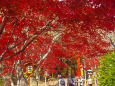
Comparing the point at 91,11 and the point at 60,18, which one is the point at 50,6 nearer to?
the point at 60,18

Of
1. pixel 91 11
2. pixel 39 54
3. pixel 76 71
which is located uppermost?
pixel 91 11

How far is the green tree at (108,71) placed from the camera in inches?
452

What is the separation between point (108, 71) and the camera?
38.8 ft

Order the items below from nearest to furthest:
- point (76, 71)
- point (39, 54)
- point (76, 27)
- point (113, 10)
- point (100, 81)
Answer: point (113, 10), point (76, 27), point (100, 81), point (39, 54), point (76, 71)

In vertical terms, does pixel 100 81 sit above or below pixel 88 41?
below

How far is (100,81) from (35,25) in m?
7.35

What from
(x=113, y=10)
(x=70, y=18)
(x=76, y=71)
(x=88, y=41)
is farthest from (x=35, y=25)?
(x=76, y=71)

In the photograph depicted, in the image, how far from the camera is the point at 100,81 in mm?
12805

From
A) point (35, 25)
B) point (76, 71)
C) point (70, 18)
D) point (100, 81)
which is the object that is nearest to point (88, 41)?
point (100, 81)

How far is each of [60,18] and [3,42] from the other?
3.14m

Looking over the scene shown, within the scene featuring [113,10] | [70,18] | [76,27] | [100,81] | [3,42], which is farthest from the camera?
[100,81]

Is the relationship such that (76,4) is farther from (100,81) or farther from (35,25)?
(100,81)

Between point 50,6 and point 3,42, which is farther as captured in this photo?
point 3,42

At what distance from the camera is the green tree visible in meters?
11.5
